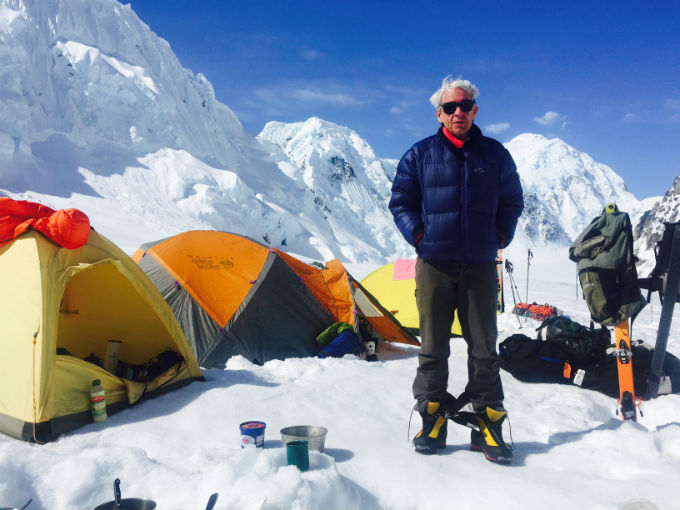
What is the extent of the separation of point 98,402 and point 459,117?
10.4 feet

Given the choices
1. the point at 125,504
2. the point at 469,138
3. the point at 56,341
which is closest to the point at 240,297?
the point at 56,341

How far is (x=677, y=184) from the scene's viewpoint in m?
130

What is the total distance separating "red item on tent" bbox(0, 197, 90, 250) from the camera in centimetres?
346

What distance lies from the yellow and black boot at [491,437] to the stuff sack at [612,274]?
1.98 metres

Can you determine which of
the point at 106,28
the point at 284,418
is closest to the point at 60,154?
the point at 106,28

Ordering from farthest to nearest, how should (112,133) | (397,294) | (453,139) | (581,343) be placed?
1. (112,133)
2. (397,294)
3. (581,343)
4. (453,139)

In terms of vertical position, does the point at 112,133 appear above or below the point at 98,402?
above

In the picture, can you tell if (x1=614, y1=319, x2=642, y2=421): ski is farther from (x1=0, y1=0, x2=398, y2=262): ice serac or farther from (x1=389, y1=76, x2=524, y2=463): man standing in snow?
(x1=0, y1=0, x2=398, y2=262): ice serac

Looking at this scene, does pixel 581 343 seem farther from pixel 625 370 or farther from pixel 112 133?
pixel 112 133

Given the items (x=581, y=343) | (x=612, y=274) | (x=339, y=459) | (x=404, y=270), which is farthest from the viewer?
(x=404, y=270)

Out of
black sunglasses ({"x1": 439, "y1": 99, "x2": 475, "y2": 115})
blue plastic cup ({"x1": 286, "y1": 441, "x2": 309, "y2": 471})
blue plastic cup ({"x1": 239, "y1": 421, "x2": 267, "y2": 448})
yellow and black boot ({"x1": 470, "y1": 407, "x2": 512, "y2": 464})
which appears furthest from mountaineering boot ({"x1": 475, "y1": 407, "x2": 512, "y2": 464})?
black sunglasses ({"x1": 439, "y1": 99, "x2": 475, "y2": 115})

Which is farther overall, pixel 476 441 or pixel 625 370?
pixel 625 370

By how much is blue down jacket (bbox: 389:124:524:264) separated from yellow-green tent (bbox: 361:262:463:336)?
5542 mm

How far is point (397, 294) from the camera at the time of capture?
9.27 meters
